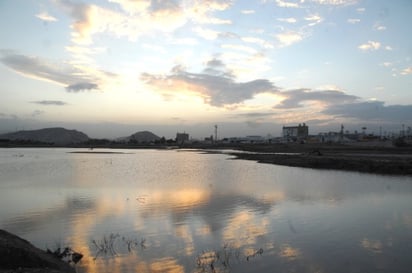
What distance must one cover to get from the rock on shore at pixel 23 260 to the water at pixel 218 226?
1.01 m

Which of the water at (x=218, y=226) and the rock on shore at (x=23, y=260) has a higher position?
the rock on shore at (x=23, y=260)

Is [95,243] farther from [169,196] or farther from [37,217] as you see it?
[169,196]

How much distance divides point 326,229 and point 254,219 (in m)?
3.07

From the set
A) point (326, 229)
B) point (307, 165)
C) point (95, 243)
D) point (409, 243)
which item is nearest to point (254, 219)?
point (326, 229)

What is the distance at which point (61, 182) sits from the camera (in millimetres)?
30234

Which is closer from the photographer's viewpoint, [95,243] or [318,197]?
[95,243]

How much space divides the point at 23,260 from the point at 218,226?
7.75 m

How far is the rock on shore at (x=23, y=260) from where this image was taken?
8.21m

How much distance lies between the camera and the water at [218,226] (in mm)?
10562

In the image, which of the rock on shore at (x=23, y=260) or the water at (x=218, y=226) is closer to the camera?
the rock on shore at (x=23, y=260)

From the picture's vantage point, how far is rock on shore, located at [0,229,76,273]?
8.21 meters

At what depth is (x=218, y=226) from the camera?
14828 millimetres

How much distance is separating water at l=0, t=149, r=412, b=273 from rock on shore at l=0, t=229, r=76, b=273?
1011mm

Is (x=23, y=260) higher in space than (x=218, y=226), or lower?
higher
